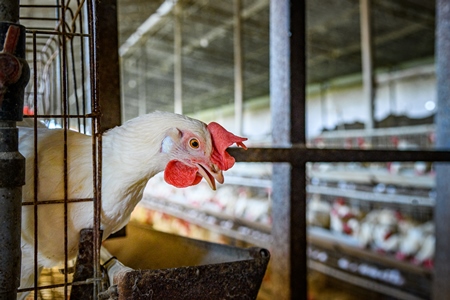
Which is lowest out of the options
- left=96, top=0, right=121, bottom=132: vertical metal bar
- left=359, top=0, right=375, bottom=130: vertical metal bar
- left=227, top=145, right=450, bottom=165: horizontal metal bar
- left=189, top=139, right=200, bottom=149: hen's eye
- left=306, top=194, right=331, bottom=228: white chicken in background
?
left=306, top=194, right=331, bottom=228: white chicken in background

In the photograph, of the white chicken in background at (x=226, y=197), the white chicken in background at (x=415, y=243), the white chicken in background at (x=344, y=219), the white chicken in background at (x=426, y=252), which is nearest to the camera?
the white chicken in background at (x=426, y=252)

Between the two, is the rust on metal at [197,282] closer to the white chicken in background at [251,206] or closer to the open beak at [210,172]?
the open beak at [210,172]

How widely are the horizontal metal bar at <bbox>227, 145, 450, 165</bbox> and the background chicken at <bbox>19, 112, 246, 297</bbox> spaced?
218 mm

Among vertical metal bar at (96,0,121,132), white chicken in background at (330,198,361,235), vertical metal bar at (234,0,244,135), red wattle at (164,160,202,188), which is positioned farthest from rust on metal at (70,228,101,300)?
vertical metal bar at (234,0,244,135)

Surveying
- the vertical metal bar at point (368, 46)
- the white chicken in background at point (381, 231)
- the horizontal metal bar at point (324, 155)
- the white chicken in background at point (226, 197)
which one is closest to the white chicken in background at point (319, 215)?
the white chicken in background at point (381, 231)

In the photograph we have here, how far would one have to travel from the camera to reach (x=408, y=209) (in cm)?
438

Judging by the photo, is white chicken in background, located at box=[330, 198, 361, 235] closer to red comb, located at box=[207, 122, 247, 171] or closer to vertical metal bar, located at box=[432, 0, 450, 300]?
vertical metal bar, located at box=[432, 0, 450, 300]

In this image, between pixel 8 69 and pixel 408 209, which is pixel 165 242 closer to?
pixel 8 69

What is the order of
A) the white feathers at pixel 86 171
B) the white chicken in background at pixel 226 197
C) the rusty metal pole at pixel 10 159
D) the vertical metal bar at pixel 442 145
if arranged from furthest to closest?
the white chicken in background at pixel 226 197
the vertical metal bar at pixel 442 145
the white feathers at pixel 86 171
the rusty metal pole at pixel 10 159

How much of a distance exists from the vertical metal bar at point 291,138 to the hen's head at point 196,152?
45 cm

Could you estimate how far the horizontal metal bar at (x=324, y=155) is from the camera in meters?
0.89

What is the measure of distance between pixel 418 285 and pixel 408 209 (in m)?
1.29

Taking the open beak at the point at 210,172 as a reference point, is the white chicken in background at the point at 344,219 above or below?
below

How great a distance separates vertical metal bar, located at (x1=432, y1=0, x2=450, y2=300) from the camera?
1520 millimetres
